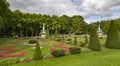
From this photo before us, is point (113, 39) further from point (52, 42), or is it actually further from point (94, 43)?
point (52, 42)

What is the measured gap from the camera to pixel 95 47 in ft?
96.2

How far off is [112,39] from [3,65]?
22214mm

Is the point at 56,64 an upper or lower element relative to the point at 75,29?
lower

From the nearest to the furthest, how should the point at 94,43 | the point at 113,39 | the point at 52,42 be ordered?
the point at 94,43
the point at 113,39
the point at 52,42

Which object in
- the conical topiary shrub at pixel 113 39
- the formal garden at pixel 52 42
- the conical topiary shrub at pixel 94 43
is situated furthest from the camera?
the conical topiary shrub at pixel 113 39

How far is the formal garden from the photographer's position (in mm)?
21188

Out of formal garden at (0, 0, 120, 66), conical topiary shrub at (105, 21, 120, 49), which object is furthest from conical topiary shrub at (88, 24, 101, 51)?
conical topiary shrub at (105, 21, 120, 49)

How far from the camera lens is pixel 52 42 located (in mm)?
44750

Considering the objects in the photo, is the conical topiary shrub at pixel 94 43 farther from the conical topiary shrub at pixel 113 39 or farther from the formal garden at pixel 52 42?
the conical topiary shrub at pixel 113 39

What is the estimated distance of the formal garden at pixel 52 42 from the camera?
21.2 metres

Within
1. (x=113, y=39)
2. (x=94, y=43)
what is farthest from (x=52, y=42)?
(x=113, y=39)

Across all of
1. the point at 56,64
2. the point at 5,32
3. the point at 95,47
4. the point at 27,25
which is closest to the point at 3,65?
the point at 56,64

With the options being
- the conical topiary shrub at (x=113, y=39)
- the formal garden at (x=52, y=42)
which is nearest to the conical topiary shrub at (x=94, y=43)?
the formal garden at (x=52, y=42)

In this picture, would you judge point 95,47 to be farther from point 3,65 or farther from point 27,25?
point 27,25
